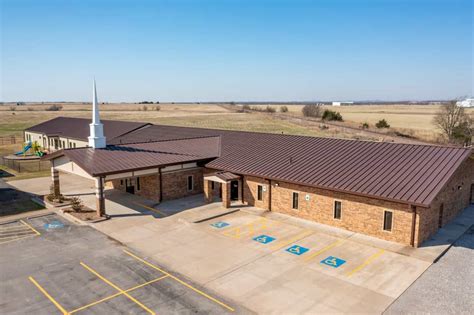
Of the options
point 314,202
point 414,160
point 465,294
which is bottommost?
point 465,294

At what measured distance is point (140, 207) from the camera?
85.0ft

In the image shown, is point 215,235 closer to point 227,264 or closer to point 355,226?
point 227,264

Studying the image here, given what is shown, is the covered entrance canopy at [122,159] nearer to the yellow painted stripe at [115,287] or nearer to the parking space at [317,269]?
the yellow painted stripe at [115,287]

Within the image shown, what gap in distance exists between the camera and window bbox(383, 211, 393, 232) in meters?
19.4

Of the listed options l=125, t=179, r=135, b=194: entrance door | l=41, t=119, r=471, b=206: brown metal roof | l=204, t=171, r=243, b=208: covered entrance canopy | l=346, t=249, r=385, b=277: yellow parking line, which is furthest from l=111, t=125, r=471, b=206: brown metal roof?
l=125, t=179, r=135, b=194: entrance door

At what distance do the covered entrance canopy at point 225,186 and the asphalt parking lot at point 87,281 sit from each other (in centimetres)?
854

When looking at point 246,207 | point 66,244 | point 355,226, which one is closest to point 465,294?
point 355,226

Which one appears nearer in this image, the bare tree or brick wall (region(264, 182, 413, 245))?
brick wall (region(264, 182, 413, 245))

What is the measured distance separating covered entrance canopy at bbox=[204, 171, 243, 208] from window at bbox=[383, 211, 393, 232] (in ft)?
34.5

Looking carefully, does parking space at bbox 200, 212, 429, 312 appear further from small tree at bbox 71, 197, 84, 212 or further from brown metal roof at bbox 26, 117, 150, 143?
brown metal roof at bbox 26, 117, 150, 143

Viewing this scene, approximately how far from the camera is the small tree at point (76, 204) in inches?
972

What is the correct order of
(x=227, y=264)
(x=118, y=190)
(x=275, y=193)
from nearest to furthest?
(x=227, y=264), (x=275, y=193), (x=118, y=190)

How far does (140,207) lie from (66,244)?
23.3 feet

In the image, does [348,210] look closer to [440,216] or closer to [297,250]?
[297,250]
